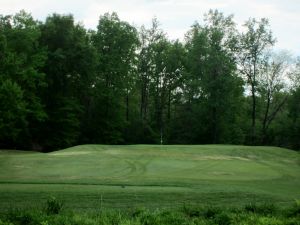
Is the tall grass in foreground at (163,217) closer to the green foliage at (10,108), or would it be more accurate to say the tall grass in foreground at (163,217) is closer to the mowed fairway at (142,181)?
the mowed fairway at (142,181)

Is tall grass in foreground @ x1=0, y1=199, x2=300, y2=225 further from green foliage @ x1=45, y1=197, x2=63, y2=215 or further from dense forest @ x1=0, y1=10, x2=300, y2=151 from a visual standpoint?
dense forest @ x1=0, y1=10, x2=300, y2=151

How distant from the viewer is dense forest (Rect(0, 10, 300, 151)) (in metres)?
53.8

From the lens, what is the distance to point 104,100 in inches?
Answer: 2403

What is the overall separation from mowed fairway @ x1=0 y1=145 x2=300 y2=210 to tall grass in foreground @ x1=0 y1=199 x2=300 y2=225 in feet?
6.64

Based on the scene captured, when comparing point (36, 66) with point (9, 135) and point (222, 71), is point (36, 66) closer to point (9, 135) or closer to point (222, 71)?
point (9, 135)

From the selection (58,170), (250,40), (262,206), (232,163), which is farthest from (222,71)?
(262,206)

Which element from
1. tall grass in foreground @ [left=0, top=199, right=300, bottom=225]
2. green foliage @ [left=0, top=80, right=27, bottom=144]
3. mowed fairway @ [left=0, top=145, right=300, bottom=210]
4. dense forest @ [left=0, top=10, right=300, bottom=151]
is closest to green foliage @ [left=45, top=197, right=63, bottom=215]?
tall grass in foreground @ [left=0, top=199, right=300, bottom=225]

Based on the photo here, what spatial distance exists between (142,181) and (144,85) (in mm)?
53663

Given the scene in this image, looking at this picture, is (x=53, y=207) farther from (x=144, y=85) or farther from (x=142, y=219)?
(x=144, y=85)

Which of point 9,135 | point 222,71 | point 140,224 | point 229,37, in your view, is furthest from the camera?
point 229,37

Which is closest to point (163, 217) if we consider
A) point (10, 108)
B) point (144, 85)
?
point (10, 108)

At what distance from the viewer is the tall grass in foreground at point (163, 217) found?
9.58 metres

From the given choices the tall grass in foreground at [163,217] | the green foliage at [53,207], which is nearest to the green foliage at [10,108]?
the green foliage at [53,207]

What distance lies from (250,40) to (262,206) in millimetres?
52544
